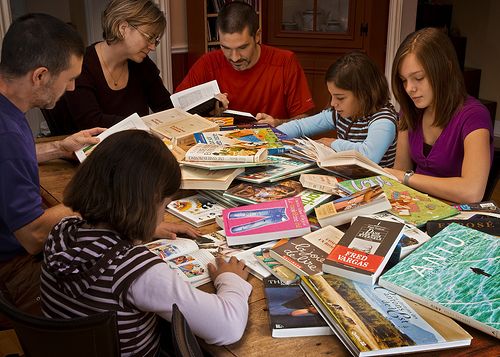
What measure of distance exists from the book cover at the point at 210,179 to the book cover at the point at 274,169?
46 millimetres

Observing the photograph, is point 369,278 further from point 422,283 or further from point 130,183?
point 130,183

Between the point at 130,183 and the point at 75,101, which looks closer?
the point at 130,183

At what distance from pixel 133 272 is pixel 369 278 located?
0.51m

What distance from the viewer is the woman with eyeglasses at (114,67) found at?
2.41 metres

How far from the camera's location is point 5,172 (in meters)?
1.32

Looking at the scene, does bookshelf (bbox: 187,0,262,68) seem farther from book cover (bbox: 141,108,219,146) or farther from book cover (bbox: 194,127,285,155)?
book cover (bbox: 194,127,285,155)

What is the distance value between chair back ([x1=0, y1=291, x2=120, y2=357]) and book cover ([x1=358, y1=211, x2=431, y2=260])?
0.71 meters

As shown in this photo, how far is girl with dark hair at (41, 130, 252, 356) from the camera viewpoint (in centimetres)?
93

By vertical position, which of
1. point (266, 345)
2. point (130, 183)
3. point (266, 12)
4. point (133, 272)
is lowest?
point (266, 345)

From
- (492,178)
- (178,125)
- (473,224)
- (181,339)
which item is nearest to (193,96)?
(178,125)

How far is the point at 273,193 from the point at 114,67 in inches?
60.8

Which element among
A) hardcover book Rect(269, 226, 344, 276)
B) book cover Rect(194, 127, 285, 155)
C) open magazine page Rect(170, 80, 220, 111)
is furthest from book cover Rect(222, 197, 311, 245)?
open magazine page Rect(170, 80, 220, 111)

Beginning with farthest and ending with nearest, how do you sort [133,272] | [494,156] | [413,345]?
[494,156]
[133,272]
[413,345]

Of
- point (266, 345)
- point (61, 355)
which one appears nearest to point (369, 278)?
point (266, 345)
